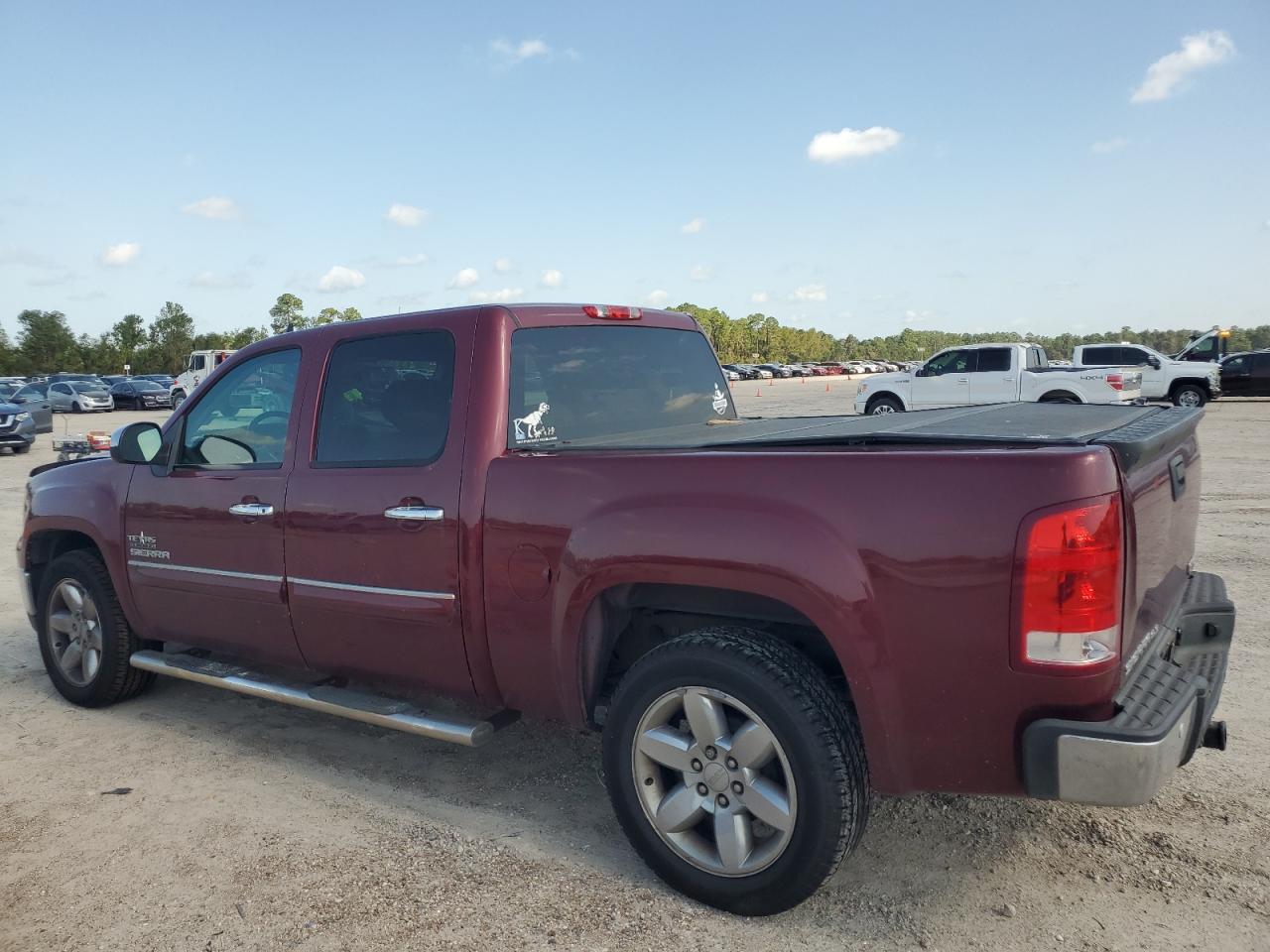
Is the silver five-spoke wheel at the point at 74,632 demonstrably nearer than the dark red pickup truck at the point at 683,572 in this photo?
No

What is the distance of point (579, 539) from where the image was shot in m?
3.09

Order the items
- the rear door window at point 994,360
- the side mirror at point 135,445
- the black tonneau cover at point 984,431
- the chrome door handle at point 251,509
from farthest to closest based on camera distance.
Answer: the rear door window at point 994,360
the side mirror at point 135,445
the chrome door handle at point 251,509
the black tonneau cover at point 984,431

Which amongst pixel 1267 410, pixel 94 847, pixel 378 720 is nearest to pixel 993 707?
pixel 378 720

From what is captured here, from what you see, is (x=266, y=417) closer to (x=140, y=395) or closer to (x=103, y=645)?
(x=103, y=645)

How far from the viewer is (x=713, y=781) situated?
2891mm

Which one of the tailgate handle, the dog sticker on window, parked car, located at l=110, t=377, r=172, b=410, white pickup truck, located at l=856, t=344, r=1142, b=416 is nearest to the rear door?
white pickup truck, located at l=856, t=344, r=1142, b=416

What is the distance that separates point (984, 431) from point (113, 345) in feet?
384

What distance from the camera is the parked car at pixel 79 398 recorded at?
1583 inches

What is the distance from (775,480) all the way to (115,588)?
144 inches

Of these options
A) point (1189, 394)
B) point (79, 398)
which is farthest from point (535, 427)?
point (79, 398)

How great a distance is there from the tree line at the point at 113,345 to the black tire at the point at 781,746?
9642 cm

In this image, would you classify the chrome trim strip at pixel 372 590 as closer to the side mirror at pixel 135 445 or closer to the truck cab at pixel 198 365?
the side mirror at pixel 135 445

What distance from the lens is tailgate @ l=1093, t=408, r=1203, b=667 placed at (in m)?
2.48

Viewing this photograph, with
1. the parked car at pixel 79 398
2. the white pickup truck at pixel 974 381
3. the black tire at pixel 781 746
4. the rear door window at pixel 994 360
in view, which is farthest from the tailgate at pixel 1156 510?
the parked car at pixel 79 398
